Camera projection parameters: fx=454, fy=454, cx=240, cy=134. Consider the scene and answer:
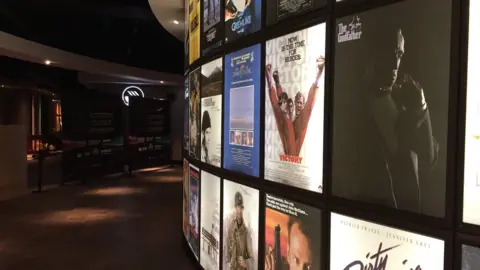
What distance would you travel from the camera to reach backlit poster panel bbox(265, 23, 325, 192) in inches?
99.0

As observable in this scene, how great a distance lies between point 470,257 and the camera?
1725mm

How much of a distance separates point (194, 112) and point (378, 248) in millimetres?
3045

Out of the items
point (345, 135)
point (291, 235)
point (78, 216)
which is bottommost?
point (78, 216)

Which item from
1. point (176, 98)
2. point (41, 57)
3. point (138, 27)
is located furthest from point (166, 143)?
point (41, 57)

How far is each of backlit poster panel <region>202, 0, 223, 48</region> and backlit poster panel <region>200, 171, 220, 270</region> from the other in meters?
1.23

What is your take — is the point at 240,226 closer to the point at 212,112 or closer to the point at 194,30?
the point at 212,112

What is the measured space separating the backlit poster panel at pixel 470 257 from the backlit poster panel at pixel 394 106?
0.15 meters

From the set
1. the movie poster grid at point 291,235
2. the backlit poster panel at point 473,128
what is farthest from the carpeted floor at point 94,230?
the backlit poster panel at point 473,128

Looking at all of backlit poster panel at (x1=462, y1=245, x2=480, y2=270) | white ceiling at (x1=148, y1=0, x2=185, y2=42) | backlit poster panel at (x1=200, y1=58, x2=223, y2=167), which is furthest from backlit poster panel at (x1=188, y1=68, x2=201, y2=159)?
backlit poster panel at (x1=462, y1=245, x2=480, y2=270)

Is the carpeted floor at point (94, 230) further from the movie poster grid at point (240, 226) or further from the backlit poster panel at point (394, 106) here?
the backlit poster panel at point (394, 106)

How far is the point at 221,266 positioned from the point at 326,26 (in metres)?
2.35

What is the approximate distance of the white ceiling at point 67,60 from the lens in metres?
9.27

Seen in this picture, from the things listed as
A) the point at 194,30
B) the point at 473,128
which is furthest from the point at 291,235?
the point at 194,30

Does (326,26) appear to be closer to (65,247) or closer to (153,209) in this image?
(65,247)
